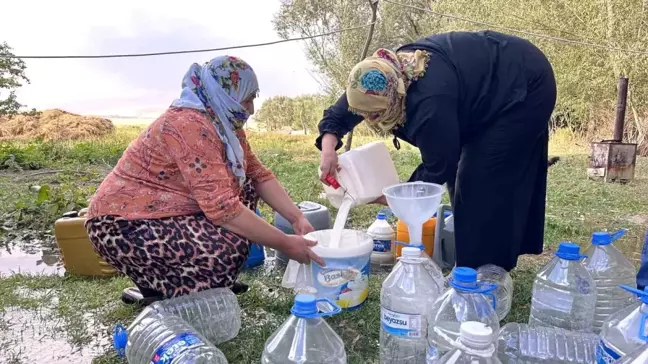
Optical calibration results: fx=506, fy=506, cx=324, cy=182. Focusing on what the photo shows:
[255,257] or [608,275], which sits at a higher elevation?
[608,275]

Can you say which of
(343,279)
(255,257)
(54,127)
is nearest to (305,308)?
(343,279)

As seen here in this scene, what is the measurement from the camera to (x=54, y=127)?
1291 centimetres

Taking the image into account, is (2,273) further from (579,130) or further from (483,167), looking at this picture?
(579,130)

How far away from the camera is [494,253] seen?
2441 millimetres

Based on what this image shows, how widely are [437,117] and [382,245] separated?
126cm

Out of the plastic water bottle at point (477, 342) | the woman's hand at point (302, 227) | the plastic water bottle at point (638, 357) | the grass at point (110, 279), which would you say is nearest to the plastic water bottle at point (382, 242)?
the grass at point (110, 279)

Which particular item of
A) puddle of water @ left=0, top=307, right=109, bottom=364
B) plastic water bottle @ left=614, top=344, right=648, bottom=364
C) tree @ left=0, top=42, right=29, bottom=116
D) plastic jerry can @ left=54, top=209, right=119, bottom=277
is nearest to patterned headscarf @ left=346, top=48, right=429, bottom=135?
plastic water bottle @ left=614, top=344, right=648, bottom=364

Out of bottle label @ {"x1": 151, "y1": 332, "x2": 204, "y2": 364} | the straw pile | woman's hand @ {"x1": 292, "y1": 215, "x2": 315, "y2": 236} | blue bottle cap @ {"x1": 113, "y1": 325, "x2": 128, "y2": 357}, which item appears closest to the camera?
bottle label @ {"x1": 151, "y1": 332, "x2": 204, "y2": 364}

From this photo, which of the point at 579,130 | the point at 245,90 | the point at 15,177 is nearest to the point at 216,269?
the point at 245,90

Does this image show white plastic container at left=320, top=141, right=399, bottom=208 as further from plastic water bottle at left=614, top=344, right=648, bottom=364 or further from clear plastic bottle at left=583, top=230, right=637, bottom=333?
plastic water bottle at left=614, top=344, right=648, bottom=364

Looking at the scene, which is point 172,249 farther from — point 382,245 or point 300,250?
point 382,245

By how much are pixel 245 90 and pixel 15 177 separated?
18.2ft

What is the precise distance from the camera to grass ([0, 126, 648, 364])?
7.27ft

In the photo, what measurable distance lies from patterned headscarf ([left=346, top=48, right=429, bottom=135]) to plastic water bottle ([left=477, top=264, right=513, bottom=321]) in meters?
0.87
